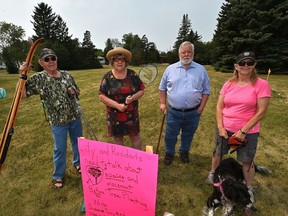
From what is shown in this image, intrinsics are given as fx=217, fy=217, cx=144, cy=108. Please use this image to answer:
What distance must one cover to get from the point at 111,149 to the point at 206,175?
7.19ft

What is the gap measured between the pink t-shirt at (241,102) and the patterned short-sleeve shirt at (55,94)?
204 centimetres

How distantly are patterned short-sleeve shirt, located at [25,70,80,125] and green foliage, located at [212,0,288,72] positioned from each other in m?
17.9

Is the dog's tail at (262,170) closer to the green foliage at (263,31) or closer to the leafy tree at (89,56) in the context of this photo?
the green foliage at (263,31)

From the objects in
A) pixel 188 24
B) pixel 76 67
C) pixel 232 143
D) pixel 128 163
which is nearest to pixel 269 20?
pixel 232 143

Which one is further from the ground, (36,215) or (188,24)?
(188,24)

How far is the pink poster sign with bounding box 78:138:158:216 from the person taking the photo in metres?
1.99

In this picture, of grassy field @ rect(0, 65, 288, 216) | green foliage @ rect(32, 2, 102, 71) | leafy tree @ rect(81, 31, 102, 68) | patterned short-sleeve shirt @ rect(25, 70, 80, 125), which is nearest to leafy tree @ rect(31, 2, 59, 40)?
green foliage @ rect(32, 2, 102, 71)

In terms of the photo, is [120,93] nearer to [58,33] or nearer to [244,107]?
[244,107]

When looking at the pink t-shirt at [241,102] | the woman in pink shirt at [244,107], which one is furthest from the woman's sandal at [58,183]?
the pink t-shirt at [241,102]

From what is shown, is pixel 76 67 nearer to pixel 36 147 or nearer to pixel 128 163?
pixel 36 147

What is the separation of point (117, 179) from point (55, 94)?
4.96ft

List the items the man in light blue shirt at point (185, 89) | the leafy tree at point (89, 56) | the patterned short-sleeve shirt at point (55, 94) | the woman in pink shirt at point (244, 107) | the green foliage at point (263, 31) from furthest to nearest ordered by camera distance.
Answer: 1. the leafy tree at point (89, 56)
2. the green foliage at point (263, 31)
3. the man in light blue shirt at point (185, 89)
4. the patterned short-sleeve shirt at point (55, 94)
5. the woman in pink shirt at point (244, 107)

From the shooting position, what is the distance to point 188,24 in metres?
53.3

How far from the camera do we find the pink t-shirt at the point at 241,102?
2440mm
